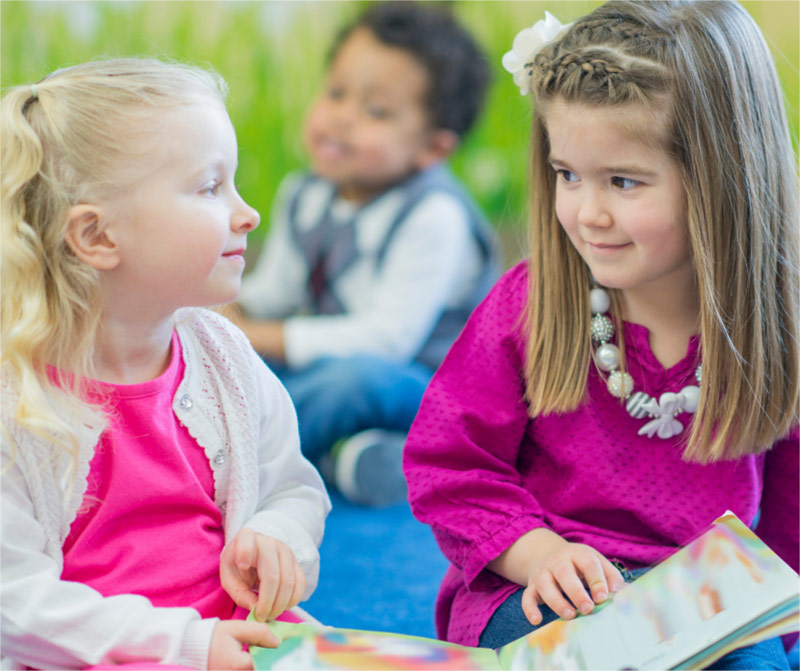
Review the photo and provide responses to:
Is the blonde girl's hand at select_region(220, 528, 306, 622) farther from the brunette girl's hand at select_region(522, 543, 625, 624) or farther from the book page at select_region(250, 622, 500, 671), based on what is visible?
the brunette girl's hand at select_region(522, 543, 625, 624)

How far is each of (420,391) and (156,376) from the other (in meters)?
0.95

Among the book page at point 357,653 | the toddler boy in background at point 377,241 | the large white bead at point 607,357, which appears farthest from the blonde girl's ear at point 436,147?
the book page at point 357,653

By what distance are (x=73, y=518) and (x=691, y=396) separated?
598mm

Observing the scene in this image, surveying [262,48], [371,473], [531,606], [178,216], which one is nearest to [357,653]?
[531,606]

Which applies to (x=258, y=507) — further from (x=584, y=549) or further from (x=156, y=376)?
(x=584, y=549)

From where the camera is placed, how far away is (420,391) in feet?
5.84

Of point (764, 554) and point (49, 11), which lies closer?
point (764, 554)

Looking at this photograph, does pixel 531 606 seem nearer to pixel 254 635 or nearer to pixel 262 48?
pixel 254 635

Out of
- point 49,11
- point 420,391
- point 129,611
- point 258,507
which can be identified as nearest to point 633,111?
point 258,507

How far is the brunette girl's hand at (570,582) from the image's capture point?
33.4 inches

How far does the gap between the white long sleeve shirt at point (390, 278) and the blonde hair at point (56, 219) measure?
106 centimetres

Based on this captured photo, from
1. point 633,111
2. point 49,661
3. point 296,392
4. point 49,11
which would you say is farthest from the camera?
point 49,11

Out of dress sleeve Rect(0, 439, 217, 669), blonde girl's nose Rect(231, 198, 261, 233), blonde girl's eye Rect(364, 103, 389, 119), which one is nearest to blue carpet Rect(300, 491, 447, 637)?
dress sleeve Rect(0, 439, 217, 669)

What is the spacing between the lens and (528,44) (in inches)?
38.6
